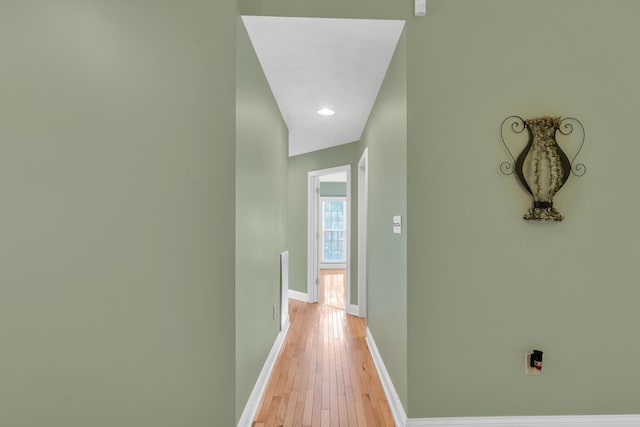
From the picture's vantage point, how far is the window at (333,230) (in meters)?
8.84

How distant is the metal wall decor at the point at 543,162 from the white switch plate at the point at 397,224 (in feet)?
2.03

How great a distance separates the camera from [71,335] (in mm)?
1762

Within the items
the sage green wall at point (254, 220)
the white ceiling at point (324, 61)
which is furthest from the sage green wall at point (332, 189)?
the sage green wall at point (254, 220)

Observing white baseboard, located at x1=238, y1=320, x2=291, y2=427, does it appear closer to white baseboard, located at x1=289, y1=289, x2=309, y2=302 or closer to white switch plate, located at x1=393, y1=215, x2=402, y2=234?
white switch plate, located at x1=393, y1=215, x2=402, y2=234

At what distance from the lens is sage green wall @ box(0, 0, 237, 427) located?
5.77 ft

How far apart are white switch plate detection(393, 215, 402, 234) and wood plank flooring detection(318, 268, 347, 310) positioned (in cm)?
296

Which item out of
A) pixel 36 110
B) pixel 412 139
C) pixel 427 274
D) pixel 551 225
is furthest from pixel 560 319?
pixel 36 110

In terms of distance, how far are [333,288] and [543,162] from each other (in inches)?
195

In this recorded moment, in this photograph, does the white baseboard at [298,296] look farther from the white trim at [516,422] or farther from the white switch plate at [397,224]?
the white trim at [516,422]

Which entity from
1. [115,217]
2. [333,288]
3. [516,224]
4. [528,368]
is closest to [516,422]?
[528,368]

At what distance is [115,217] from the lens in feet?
5.81

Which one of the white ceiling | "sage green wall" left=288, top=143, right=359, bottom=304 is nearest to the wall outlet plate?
the white ceiling

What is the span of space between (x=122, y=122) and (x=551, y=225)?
7.73 feet

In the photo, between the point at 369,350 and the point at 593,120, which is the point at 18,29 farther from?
the point at 369,350
